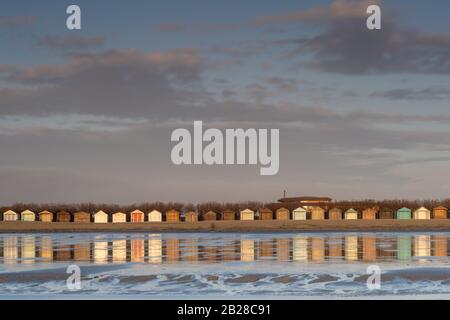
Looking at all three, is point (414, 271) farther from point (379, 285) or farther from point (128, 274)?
point (128, 274)

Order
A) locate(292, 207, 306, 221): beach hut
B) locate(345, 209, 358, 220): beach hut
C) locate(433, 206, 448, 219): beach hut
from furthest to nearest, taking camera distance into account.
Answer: locate(345, 209, 358, 220): beach hut < locate(292, 207, 306, 221): beach hut < locate(433, 206, 448, 219): beach hut

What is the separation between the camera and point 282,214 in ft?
414

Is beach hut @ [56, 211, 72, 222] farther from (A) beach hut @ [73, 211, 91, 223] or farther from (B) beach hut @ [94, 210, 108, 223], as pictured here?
(B) beach hut @ [94, 210, 108, 223]

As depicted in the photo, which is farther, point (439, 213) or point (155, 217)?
point (439, 213)

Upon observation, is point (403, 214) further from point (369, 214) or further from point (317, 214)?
point (317, 214)

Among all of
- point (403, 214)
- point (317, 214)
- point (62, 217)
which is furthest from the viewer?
point (317, 214)

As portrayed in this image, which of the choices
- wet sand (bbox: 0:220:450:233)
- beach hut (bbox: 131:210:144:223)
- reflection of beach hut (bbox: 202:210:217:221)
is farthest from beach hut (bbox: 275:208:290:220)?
beach hut (bbox: 131:210:144:223)

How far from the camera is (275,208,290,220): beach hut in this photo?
126m

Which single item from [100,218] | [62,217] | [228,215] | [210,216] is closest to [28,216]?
[62,217]

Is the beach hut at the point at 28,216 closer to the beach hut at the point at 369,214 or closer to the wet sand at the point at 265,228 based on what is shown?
the wet sand at the point at 265,228
